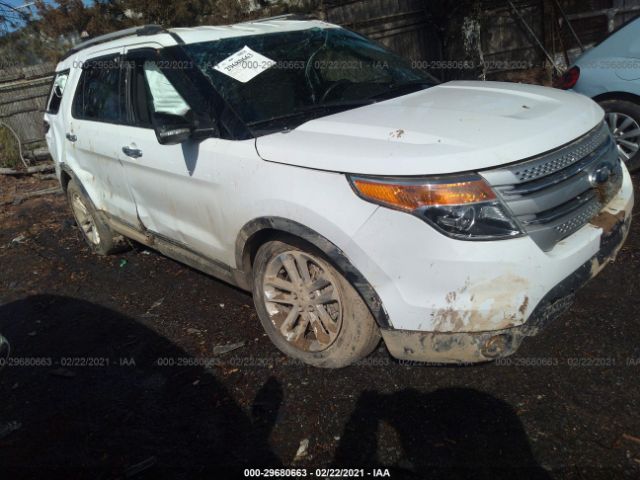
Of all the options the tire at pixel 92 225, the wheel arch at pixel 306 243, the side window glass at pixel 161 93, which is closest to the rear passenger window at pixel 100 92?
the side window glass at pixel 161 93

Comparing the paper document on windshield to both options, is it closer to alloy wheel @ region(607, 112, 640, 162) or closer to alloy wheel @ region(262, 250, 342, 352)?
alloy wheel @ region(262, 250, 342, 352)

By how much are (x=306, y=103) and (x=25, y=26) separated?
10.8 m

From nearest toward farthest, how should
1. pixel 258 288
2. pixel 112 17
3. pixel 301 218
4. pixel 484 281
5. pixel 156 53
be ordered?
pixel 484 281 < pixel 301 218 < pixel 258 288 < pixel 156 53 < pixel 112 17

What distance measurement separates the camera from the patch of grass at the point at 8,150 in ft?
33.9

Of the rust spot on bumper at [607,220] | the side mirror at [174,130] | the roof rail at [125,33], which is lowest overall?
the rust spot on bumper at [607,220]

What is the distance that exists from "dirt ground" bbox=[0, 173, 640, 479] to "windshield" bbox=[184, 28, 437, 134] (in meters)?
1.51

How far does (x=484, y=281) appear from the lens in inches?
90.7

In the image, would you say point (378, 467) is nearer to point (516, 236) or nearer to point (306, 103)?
point (516, 236)

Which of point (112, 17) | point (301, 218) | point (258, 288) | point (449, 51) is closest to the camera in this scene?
point (301, 218)

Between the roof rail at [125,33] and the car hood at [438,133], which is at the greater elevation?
the roof rail at [125,33]

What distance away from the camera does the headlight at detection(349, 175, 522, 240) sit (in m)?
2.30

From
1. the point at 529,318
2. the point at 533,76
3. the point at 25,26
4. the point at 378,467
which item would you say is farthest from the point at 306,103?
the point at 25,26

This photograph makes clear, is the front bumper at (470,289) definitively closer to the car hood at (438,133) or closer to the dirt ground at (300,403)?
the car hood at (438,133)

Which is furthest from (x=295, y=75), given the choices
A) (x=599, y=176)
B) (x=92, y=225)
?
(x=92, y=225)
